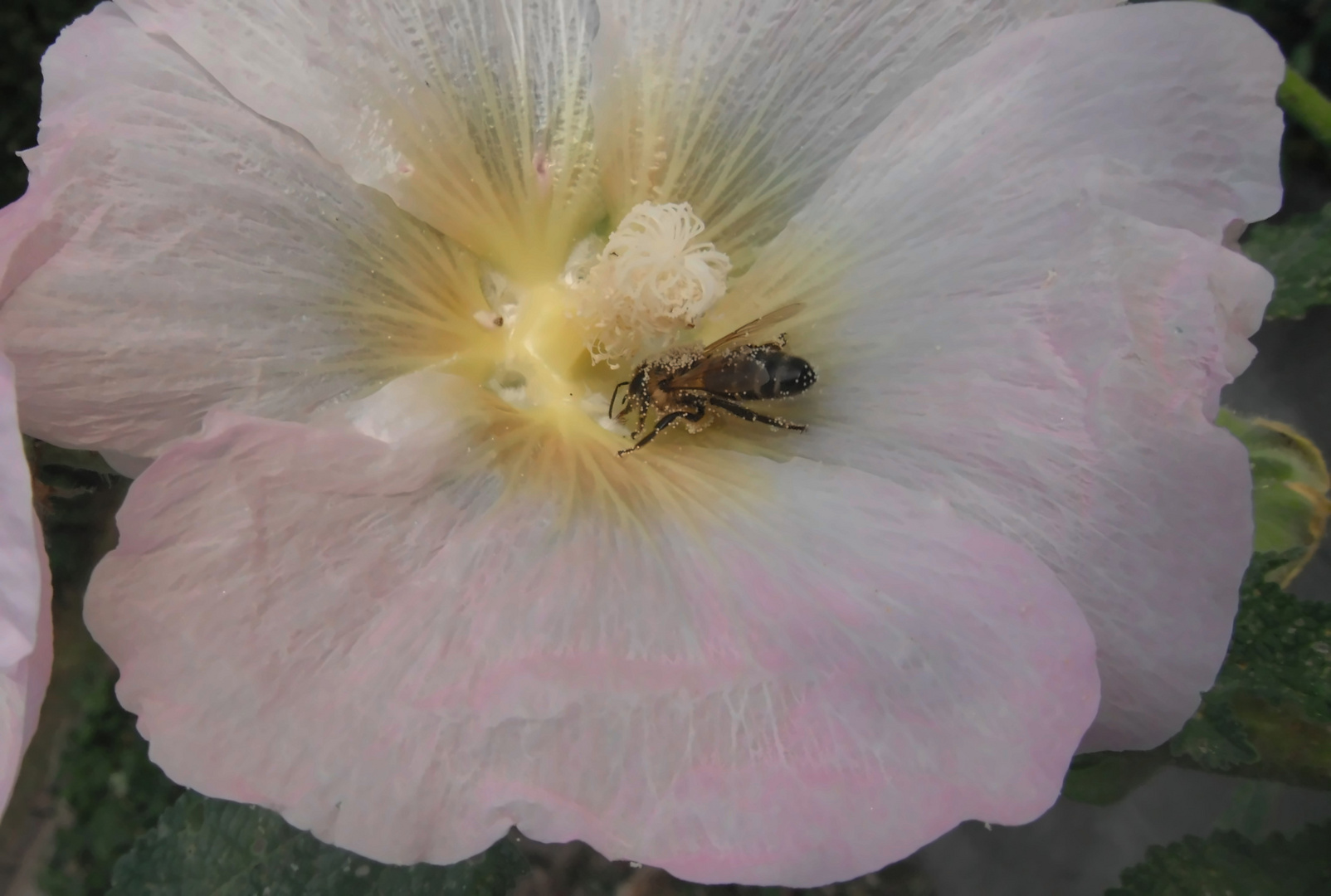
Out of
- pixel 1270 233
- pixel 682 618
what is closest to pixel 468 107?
pixel 682 618

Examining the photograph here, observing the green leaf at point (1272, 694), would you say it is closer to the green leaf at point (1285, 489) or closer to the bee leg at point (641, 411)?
the green leaf at point (1285, 489)

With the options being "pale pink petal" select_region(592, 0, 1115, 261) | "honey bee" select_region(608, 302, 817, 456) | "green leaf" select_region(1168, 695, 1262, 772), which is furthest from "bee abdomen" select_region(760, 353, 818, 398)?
"green leaf" select_region(1168, 695, 1262, 772)

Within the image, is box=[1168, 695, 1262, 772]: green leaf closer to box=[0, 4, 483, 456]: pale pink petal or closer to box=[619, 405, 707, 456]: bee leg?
box=[619, 405, 707, 456]: bee leg

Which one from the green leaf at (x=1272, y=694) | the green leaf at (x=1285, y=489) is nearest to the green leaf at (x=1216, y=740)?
the green leaf at (x=1272, y=694)

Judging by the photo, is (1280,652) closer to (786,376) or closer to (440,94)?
(786,376)

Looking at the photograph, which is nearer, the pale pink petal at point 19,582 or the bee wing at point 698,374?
the pale pink petal at point 19,582

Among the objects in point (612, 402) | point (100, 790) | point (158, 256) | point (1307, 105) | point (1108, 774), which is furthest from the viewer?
point (100, 790)

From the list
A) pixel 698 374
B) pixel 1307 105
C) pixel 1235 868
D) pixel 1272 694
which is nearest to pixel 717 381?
pixel 698 374
